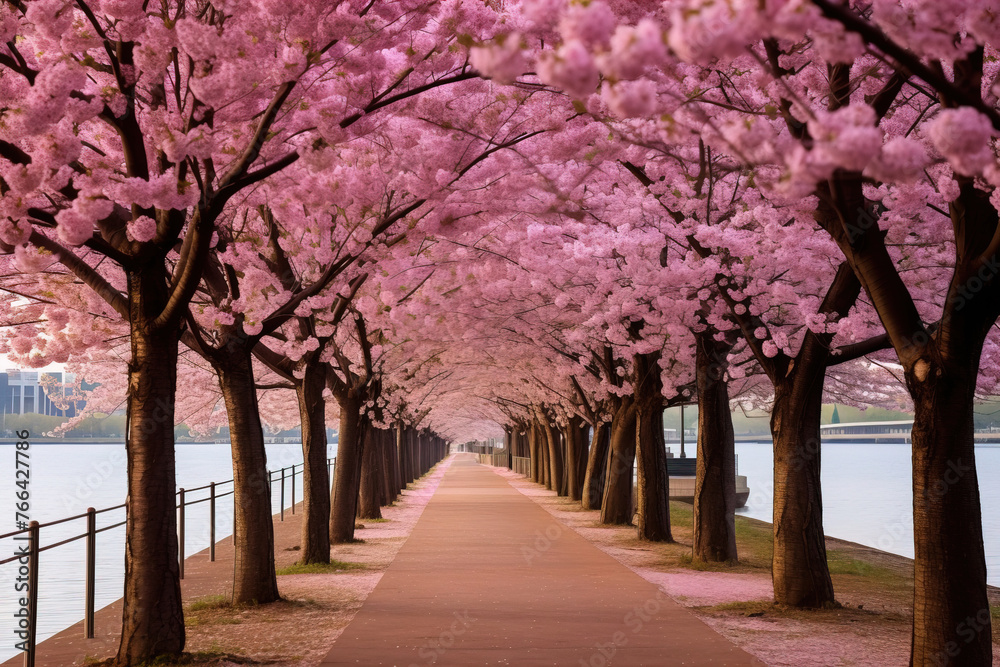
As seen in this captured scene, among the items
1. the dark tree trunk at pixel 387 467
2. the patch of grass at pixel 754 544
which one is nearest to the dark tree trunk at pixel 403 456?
the dark tree trunk at pixel 387 467

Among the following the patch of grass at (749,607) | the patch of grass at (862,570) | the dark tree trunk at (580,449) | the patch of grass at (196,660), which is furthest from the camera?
the dark tree trunk at (580,449)

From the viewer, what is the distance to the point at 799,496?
12047mm

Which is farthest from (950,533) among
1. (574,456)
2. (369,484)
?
(574,456)

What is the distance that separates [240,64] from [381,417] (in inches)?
850

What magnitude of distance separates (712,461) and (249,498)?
24.7 feet

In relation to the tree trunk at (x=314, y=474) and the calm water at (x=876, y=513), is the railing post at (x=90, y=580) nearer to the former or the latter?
the tree trunk at (x=314, y=474)

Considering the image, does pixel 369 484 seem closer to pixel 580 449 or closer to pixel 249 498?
pixel 580 449

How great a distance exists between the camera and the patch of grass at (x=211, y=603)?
11.8 meters

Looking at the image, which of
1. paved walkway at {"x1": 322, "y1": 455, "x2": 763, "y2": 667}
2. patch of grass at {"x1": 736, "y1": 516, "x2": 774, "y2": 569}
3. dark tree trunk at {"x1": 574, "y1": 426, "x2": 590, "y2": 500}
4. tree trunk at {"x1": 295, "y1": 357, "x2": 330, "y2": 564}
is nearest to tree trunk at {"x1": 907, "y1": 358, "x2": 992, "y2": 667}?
paved walkway at {"x1": 322, "y1": 455, "x2": 763, "y2": 667}

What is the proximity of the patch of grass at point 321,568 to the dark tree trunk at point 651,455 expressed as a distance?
21.3ft

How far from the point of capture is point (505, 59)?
152 inches

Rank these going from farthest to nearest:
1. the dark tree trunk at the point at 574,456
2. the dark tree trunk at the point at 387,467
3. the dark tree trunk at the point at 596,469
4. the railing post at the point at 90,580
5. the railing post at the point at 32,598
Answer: the dark tree trunk at the point at 574,456 → the dark tree trunk at the point at 387,467 → the dark tree trunk at the point at 596,469 → the railing post at the point at 90,580 → the railing post at the point at 32,598

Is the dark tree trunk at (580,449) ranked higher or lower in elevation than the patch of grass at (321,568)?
higher

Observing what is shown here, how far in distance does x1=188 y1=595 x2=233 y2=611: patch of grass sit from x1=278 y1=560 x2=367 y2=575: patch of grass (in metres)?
2.66
